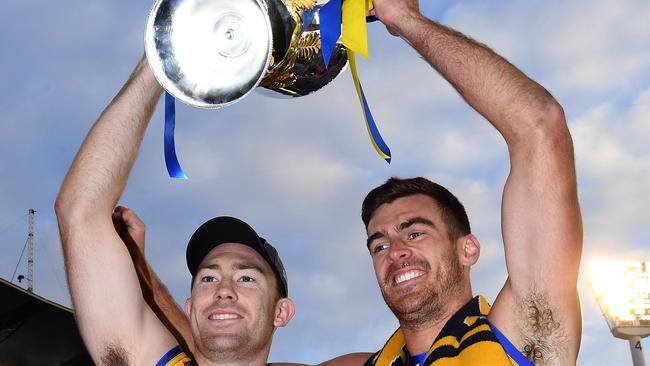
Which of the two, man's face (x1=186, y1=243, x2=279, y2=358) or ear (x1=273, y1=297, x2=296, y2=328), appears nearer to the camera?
man's face (x1=186, y1=243, x2=279, y2=358)

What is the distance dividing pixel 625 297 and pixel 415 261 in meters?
19.3

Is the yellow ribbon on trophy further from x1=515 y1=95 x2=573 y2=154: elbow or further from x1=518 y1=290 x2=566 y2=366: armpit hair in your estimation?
x1=518 y1=290 x2=566 y2=366: armpit hair

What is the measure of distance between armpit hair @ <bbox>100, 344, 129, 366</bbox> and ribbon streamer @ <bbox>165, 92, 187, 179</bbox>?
0.74 m

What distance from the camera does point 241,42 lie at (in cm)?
279

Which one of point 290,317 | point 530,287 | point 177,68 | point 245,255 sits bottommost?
point 530,287

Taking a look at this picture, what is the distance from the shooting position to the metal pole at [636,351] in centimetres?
2077

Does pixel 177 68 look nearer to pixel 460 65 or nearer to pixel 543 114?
pixel 460 65

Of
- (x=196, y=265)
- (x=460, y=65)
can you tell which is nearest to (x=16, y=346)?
(x=196, y=265)

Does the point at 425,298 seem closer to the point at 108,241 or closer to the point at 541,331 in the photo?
the point at 541,331

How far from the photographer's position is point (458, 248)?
3369 millimetres

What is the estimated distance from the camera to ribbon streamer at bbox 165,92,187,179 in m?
3.19

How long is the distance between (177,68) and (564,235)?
1.44 m

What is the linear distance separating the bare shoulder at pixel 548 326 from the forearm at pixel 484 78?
542mm

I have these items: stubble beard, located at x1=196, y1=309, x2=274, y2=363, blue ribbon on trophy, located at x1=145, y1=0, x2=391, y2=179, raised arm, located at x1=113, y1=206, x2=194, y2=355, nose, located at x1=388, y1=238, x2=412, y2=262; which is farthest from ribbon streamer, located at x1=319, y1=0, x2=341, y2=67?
raised arm, located at x1=113, y1=206, x2=194, y2=355
